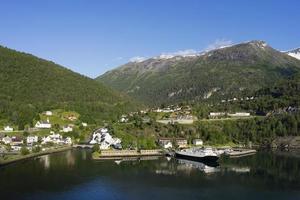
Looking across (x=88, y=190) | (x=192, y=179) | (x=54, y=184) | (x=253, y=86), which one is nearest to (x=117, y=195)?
(x=88, y=190)

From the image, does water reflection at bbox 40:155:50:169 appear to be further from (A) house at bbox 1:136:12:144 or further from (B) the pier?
(B) the pier

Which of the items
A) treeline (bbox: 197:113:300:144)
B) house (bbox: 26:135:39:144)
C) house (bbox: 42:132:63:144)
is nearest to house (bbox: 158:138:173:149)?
treeline (bbox: 197:113:300:144)

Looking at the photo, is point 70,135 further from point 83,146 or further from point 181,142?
point 181,142

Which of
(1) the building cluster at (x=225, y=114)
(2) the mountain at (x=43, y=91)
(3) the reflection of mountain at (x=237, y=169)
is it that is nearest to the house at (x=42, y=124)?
(2) the mountain at (x=43, y=91)

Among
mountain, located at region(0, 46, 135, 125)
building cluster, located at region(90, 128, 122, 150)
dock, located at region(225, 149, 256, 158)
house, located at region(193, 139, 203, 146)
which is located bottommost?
dock, located at region(225, 149, 256, 158)

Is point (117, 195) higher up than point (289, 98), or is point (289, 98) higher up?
point (289, 98)

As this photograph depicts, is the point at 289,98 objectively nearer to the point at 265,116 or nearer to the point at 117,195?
the point at 265,116
